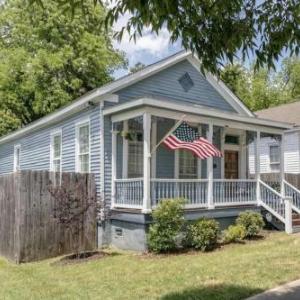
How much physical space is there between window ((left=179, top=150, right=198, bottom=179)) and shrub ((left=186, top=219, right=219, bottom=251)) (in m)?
4.22

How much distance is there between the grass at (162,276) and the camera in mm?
7543

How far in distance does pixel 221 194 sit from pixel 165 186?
2.12m

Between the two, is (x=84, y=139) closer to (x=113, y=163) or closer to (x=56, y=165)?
(x=113, y=163)

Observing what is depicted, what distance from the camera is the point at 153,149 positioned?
13.2 metres

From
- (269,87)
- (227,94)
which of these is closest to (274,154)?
(227,94)

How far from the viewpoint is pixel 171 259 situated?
1071 cm

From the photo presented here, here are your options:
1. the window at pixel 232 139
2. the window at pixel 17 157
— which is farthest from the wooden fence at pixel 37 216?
the window at pixel 17 157

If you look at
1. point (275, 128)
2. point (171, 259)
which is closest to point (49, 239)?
point (171, 259)

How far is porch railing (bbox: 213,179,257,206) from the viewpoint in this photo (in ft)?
47.2

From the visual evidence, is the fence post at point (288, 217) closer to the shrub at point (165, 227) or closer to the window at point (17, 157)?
the shrub at point (165, 227)

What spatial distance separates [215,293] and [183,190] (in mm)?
6697

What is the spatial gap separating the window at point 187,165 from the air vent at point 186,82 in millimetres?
2359

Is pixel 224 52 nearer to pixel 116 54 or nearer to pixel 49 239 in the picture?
pixel 49 239

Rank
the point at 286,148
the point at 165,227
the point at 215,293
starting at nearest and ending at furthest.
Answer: the point at 215,293 < the point at 165,227 < the point at 286,148
